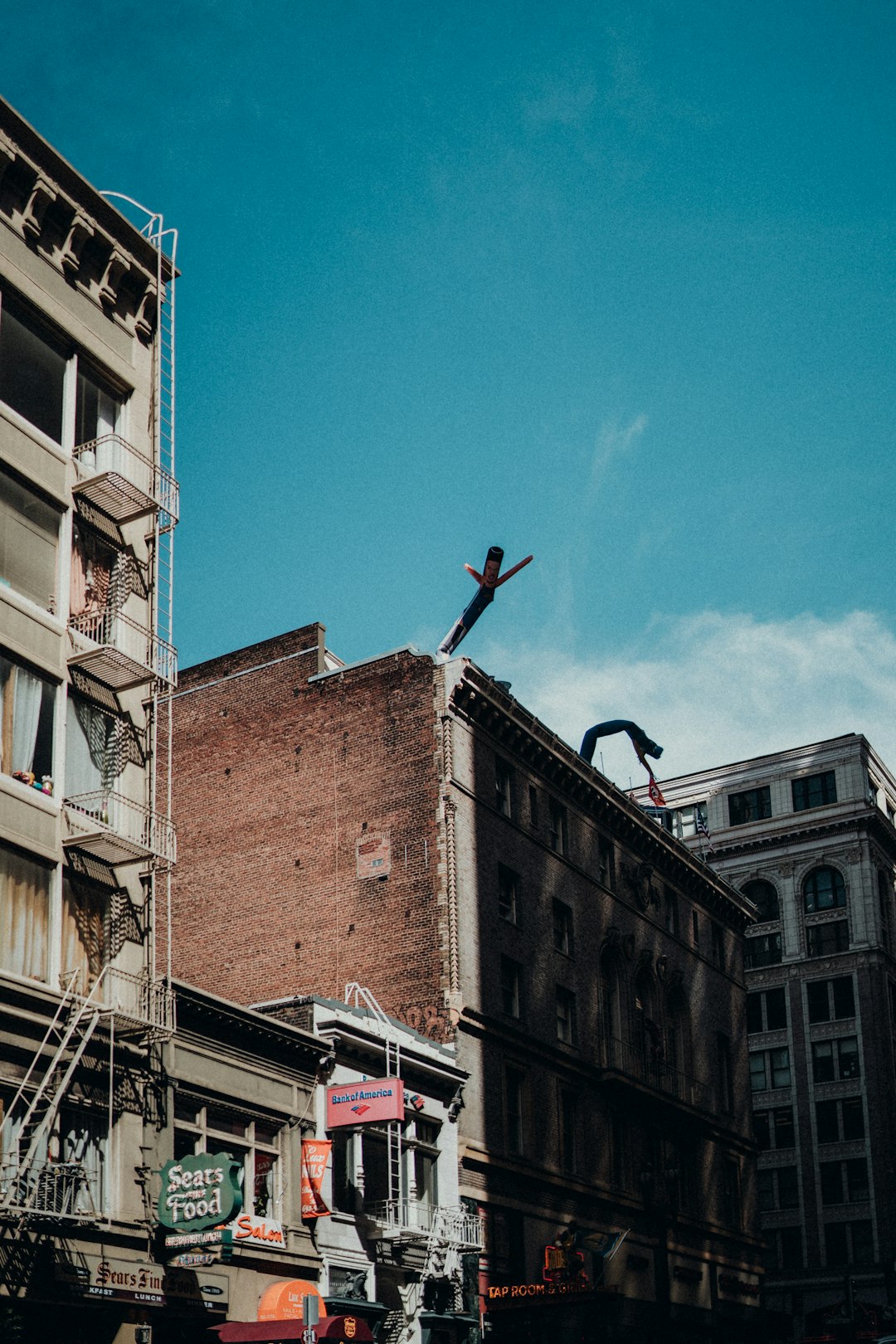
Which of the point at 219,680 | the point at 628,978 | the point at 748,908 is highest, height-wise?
the point at 219,680

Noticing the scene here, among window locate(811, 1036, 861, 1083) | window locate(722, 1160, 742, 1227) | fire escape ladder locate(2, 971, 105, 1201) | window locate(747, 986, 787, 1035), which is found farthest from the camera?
window locate(747, 986, 787, 1035)

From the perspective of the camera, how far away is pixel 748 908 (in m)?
71.8

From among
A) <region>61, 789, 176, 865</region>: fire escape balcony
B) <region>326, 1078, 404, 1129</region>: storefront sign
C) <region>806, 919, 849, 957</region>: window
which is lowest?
<region>326, 1078, 404, 1129</region>: storefront sign

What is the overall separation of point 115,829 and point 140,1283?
8.73 meters

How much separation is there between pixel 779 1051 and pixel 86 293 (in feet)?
236

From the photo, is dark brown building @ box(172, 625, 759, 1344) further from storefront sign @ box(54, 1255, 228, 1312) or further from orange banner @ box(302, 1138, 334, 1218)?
storefront sign @ box(54, 1255, 228, 1312)

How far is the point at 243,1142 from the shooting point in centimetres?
3650

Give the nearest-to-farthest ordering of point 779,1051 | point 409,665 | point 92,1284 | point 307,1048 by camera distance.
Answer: point 92,1284
point 307,1048
point 409,665
point 779,1051

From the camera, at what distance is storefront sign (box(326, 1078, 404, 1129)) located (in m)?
38.6

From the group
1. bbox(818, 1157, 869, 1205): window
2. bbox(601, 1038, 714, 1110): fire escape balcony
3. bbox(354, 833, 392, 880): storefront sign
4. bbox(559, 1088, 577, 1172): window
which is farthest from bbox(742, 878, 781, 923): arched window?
bbox(354, 833, 392, 880): storefront sign

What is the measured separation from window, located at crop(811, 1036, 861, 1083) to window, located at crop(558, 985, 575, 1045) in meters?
44.9

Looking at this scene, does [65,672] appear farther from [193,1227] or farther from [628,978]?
[628,978]

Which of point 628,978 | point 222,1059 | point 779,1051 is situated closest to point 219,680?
point 628,978

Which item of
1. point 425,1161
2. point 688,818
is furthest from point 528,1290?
point 688,818
